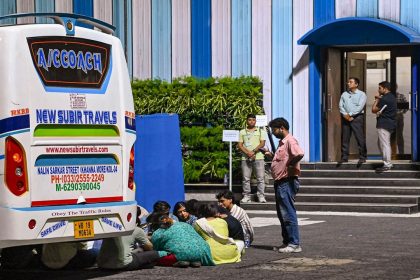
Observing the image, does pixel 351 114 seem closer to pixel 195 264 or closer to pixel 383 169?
pixel 383 169

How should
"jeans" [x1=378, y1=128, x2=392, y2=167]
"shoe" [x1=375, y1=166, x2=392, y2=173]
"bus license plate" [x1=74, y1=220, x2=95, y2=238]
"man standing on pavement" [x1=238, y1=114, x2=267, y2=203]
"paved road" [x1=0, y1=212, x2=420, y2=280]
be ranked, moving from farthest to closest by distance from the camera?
1. "man standing on pavement" [x1=238, y1=114, x2=267, y2=203]
2. "shoe" [x1=375, y1=166, x2=392, y2=173]
3. "jeans" [x1=378, y1=128, x2=392, y2=167]
4. "paved road" [x1=0, y1=212, x2=420, y2=280]
5. "bus license plate" [x1=74, y1=220, x2=95, y2=238]

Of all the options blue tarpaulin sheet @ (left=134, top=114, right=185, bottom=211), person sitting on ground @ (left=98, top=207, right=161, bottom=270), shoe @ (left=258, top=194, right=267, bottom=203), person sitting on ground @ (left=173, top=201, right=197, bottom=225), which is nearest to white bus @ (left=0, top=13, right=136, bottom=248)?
person sitting on ground @ (left=98, top=207, right=161, bottom=270)

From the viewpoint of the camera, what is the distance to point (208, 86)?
26969 mm

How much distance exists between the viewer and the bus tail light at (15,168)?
12.3 m

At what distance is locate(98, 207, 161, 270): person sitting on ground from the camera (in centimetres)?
1397

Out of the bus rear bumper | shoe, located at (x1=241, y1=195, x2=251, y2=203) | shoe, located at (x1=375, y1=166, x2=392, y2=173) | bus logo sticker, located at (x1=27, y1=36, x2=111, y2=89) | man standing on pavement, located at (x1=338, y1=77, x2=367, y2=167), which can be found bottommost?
shoe, located at (x1=241, y1=195, x2=251, y2=203)

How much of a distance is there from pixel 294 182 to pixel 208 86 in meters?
11.2

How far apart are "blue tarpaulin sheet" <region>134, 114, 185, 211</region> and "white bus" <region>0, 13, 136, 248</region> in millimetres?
5220

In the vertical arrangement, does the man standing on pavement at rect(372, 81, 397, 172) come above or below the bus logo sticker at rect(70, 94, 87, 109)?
below

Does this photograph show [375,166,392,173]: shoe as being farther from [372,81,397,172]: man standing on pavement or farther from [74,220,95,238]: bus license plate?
[74,220,95,238]: bus license plate

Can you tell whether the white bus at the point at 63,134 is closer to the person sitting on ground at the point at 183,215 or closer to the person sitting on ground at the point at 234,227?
the person sitting on ground at the point at 183,215

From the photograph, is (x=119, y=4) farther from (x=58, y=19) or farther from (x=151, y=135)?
(x=58, y=19)

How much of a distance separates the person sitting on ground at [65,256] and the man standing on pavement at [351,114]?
11723mm

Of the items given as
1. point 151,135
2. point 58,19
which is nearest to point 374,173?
point 151,135
